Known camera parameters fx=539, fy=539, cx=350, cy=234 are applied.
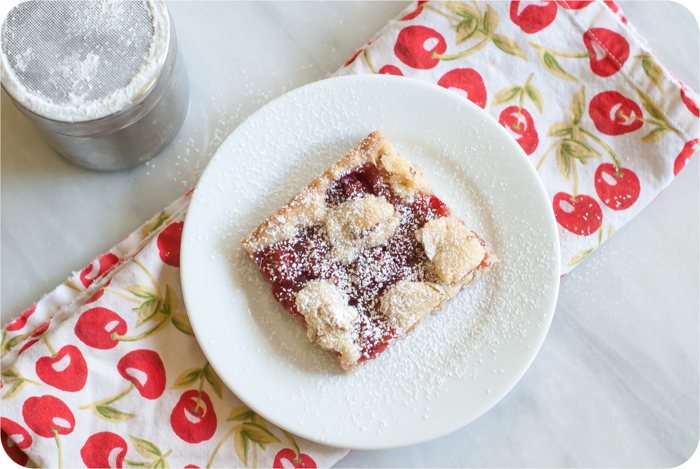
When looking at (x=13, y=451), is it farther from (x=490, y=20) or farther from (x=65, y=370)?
(x=490, y=20)

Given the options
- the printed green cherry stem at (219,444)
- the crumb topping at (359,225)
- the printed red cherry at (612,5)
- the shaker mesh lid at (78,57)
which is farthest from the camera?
the printed red cherry at (612,5)

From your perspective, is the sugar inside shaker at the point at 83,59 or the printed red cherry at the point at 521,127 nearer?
the sugar inside shaker at the point at 83,59

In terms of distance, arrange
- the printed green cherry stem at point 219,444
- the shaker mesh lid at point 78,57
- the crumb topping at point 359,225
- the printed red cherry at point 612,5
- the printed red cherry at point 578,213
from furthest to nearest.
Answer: the printed red cherry at point 612,5 → the printed red cherry at point 578,213 → the printed green cherry stem at point 219,444 → the crumb topping at point 359,225 → the shaker mesh lid at point 78,57

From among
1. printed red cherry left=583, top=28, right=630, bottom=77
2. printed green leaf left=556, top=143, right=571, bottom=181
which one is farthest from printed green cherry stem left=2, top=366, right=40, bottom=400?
printed red cherry left=583, top=28, right=630, bottom=77

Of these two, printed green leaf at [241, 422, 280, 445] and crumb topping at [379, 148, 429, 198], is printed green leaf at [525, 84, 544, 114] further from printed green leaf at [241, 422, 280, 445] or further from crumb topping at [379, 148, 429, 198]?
printed green leaf at [241, 422, 280, 445]

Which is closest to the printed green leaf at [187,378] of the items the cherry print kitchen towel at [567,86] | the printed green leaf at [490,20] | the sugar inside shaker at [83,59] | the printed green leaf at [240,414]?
the printed green leaf at [240,414]

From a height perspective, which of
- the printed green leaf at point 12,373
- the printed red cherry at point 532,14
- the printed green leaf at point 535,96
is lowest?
the printed green leaf at point 12,373

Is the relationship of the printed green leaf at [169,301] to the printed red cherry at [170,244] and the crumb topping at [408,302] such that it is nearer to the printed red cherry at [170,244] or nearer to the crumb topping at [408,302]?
the printed red cherry at [170,244]
